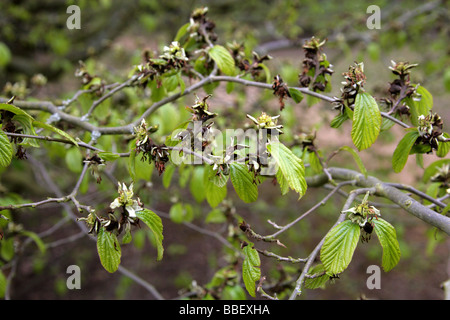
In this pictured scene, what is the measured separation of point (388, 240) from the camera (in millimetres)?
1191

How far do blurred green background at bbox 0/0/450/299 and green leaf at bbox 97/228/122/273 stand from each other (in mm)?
2059

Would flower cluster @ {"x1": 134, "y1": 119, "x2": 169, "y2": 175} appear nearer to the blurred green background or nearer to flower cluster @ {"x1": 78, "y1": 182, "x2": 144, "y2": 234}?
flower cluster @ {"x1": 78, "y1": 182, "x2": 144, "y2": 234}

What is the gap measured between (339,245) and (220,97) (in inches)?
145

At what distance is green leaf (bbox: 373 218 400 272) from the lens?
1183 millimetres

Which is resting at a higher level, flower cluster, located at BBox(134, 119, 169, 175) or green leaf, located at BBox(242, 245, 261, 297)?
flower cluster, located at BBox(134, 119, 169, 175)

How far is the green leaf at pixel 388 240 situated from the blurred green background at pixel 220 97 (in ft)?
7.44

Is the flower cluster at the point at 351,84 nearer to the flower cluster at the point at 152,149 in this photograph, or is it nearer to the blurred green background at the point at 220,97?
the flower cluster at the point at 152,149

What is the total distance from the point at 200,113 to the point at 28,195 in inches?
148

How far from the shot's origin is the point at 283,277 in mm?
1999

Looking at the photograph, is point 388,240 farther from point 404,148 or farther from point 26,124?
point 26,124

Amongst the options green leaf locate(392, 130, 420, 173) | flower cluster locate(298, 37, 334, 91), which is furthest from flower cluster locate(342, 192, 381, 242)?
flower cluster locate(298, 37, 334, 91)

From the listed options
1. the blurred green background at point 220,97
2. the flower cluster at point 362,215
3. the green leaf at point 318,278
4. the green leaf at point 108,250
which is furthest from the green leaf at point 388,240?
the blurred green background at point 220,97

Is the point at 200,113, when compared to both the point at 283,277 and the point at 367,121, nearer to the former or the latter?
the point at 367,121
